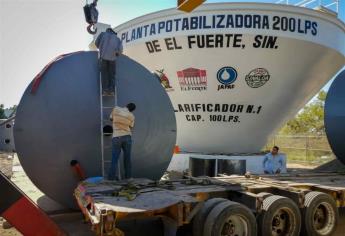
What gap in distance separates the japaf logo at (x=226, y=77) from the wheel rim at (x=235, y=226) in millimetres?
7768

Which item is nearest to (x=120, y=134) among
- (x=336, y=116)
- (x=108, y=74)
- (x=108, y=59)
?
→ (x=108, y=74)

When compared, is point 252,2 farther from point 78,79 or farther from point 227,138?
point 78,79

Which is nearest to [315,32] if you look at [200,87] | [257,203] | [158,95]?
[200,87]

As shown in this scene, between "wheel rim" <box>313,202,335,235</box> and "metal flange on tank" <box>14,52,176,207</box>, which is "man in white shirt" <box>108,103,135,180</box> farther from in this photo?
"wheel rim" <box>313,202,335,235</box>

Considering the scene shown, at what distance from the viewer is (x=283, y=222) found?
539cm

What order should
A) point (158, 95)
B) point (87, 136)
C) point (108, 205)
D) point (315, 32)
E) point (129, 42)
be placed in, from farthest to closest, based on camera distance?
point (129, 42), point (315, 32), point (158, 95), point (87, 136), point (108, 205)

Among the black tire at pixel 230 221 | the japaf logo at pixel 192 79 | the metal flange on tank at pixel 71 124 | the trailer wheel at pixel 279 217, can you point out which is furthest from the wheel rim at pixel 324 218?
the japaf logo at pixel 192 79

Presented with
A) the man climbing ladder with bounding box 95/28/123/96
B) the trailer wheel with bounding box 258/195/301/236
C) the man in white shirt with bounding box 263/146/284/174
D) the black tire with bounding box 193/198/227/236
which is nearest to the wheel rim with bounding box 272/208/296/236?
the trailer wheel with bounding box 258/195/301/236

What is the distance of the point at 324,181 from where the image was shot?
7043mm

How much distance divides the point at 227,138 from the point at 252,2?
4.44 meters

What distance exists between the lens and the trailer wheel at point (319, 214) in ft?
18.2

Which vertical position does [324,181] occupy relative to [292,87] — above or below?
below

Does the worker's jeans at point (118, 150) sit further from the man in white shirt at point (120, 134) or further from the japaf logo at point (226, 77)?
the japaf logo at point (226, 77)

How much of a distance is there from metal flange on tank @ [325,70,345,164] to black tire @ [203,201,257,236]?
5507 millimetres
